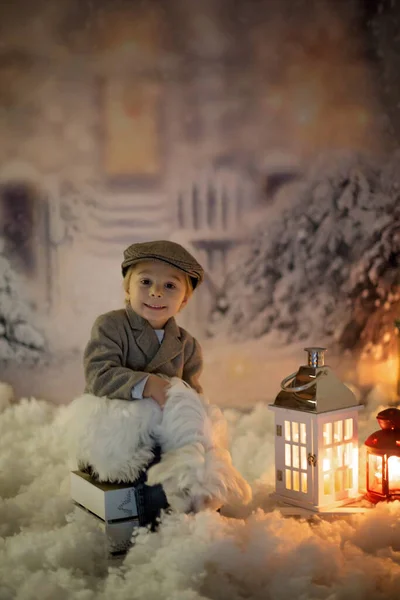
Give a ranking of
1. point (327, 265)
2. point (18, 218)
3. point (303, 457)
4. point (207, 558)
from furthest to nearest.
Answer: point (327, 265) < point (18, 218) < point (303, 457) < point (207, 558)

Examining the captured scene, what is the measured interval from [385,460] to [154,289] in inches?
21.2

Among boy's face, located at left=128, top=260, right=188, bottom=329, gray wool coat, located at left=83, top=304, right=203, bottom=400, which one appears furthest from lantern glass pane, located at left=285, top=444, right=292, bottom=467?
boy's face, located at left=128, top=260, right=188, bottom=329

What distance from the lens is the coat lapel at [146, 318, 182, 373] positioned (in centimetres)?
136

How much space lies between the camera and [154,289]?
1.35 metres

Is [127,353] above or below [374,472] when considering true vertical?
above

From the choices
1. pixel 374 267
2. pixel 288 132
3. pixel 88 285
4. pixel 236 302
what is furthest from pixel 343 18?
pixel 88 285

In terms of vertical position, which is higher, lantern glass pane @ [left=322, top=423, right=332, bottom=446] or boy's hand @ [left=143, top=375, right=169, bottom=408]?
boy's hand @ [left=143, top=375, right=169, bottom=408]

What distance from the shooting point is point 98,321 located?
135cm

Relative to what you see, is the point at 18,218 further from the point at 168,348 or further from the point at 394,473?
the point at 394,473

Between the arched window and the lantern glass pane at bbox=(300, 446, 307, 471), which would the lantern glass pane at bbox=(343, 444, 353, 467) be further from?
the arched window

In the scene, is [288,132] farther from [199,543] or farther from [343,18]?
[199,543]

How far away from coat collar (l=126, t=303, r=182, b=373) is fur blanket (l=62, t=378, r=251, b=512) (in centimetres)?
8

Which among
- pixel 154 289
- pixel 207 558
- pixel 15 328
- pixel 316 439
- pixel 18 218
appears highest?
pixel 18 218

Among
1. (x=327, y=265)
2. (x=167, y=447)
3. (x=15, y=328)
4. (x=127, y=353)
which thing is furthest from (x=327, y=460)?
(x=15, y=328)
